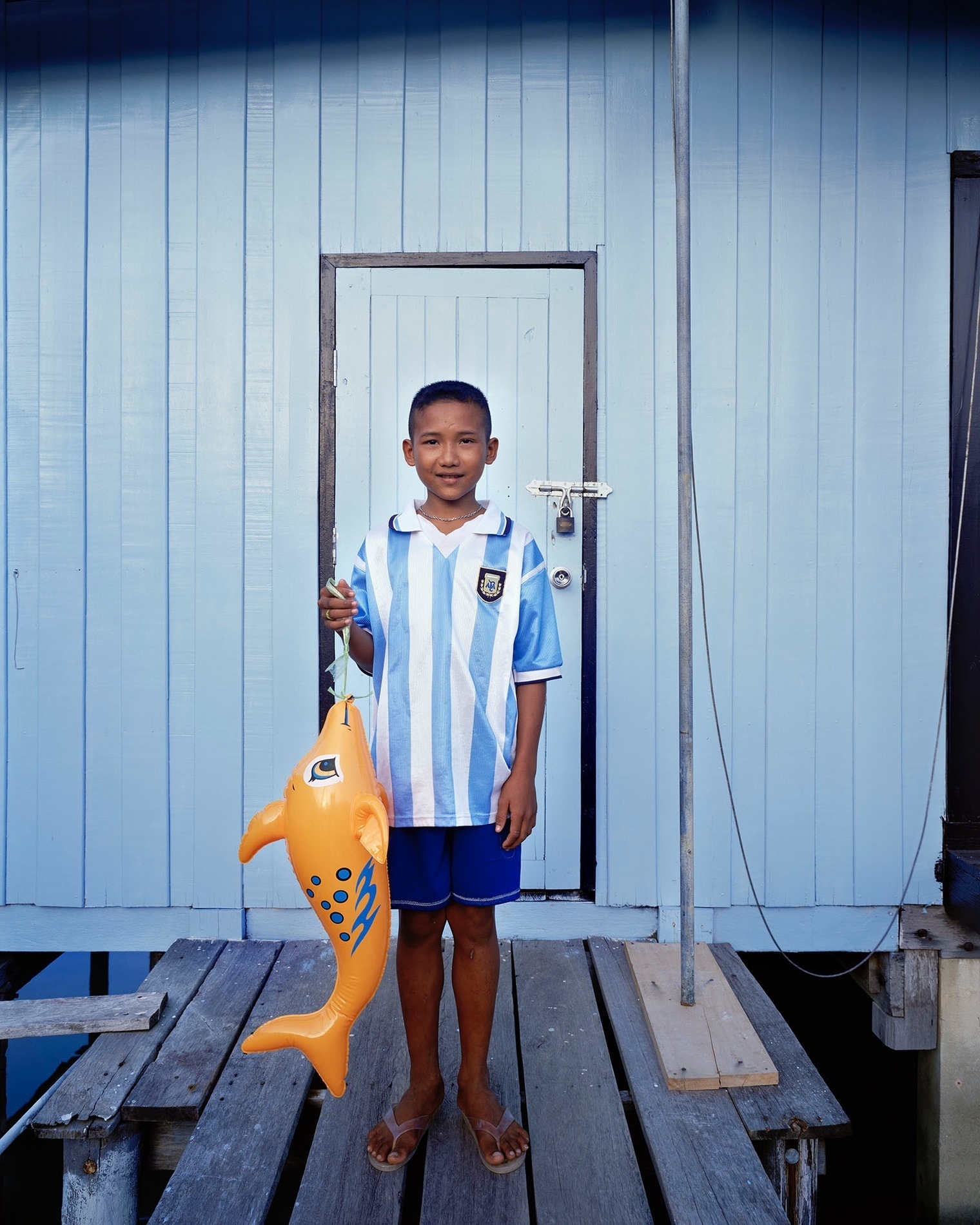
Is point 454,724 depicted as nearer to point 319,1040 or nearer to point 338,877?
point 338,877

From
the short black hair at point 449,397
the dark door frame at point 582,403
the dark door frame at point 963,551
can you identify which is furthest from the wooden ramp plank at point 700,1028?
the short black hair at point 449,397

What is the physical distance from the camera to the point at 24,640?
9.82 ft

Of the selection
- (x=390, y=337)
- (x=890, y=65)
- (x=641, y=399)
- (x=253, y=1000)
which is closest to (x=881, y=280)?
(x=890, y=65)

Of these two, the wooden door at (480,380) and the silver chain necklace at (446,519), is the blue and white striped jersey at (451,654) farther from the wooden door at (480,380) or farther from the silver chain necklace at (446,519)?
the wooden door at (480,380)

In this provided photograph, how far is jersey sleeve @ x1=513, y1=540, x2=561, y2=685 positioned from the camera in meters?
1.88

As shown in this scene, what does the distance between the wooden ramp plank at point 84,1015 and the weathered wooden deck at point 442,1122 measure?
0.05m

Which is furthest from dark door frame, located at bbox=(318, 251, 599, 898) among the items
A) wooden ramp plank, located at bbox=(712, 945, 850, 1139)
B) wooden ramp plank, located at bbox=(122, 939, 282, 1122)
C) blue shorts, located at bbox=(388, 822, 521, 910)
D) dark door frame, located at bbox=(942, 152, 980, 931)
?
dark door frame, located at bbox=(942, 152, 980, 931)

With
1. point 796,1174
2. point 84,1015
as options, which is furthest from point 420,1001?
point 84,1015

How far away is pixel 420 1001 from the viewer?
74.4 inches

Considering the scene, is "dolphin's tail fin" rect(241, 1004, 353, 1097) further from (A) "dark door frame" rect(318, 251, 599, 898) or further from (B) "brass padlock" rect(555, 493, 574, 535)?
(B) "brass padlock" rect(555, 493, 574, 535)

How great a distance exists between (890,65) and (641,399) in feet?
4.78

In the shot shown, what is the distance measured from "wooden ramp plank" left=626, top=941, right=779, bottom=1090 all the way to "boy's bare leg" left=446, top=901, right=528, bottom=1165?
0.52 metres

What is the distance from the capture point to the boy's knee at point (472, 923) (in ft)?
6.14

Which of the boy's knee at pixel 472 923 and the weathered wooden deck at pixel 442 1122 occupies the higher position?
the boy's knee at pixel 472 923
